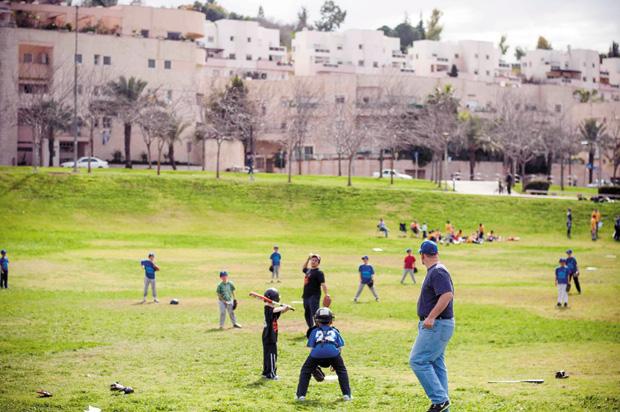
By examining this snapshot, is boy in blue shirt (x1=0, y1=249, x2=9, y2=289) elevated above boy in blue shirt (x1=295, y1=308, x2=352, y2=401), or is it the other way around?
boy in blue shirt (x1=295, y1=308, x2=352, y2=401)

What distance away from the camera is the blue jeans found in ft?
43.3

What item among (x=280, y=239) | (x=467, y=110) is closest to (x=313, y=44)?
(x=467, y=110)

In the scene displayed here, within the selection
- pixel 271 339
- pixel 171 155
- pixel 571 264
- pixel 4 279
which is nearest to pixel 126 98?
pixel 171 155

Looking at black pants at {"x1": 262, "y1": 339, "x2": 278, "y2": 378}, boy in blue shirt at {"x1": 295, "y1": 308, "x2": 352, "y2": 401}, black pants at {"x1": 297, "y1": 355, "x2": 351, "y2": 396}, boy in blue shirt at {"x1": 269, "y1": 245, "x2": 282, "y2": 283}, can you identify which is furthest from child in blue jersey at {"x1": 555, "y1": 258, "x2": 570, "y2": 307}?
boy in blue shirt at {"x1": 295, "y1": 308, "x2": 352, "y2": 401}

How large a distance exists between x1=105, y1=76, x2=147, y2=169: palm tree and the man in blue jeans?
9429 cm

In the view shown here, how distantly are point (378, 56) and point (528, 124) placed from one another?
61.1 meters

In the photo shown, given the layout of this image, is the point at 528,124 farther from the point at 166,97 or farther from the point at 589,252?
the point at 589,252

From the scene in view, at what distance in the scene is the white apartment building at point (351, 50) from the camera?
7185 inches

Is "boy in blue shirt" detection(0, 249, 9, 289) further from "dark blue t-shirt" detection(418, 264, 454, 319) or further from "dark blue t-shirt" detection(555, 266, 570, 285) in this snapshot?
"dark blue t-shirt" detection(418, 264, 454, 319)

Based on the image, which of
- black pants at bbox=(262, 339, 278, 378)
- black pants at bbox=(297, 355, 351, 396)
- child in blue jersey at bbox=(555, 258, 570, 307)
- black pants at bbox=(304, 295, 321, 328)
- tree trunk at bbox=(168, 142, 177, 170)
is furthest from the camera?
tree trunk at bbox=(168, 142, 177, 170)

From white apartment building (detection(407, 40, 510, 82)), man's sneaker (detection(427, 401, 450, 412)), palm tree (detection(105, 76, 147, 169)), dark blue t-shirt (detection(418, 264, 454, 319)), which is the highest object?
white apartment building (detection(407, 40, 510, 82))

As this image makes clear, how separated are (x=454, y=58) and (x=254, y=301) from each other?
166 metres

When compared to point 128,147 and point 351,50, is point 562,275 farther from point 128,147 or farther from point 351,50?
point 351,50

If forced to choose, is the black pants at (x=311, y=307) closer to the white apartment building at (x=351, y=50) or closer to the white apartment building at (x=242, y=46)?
the white apartment building at (x=242, y=46)
